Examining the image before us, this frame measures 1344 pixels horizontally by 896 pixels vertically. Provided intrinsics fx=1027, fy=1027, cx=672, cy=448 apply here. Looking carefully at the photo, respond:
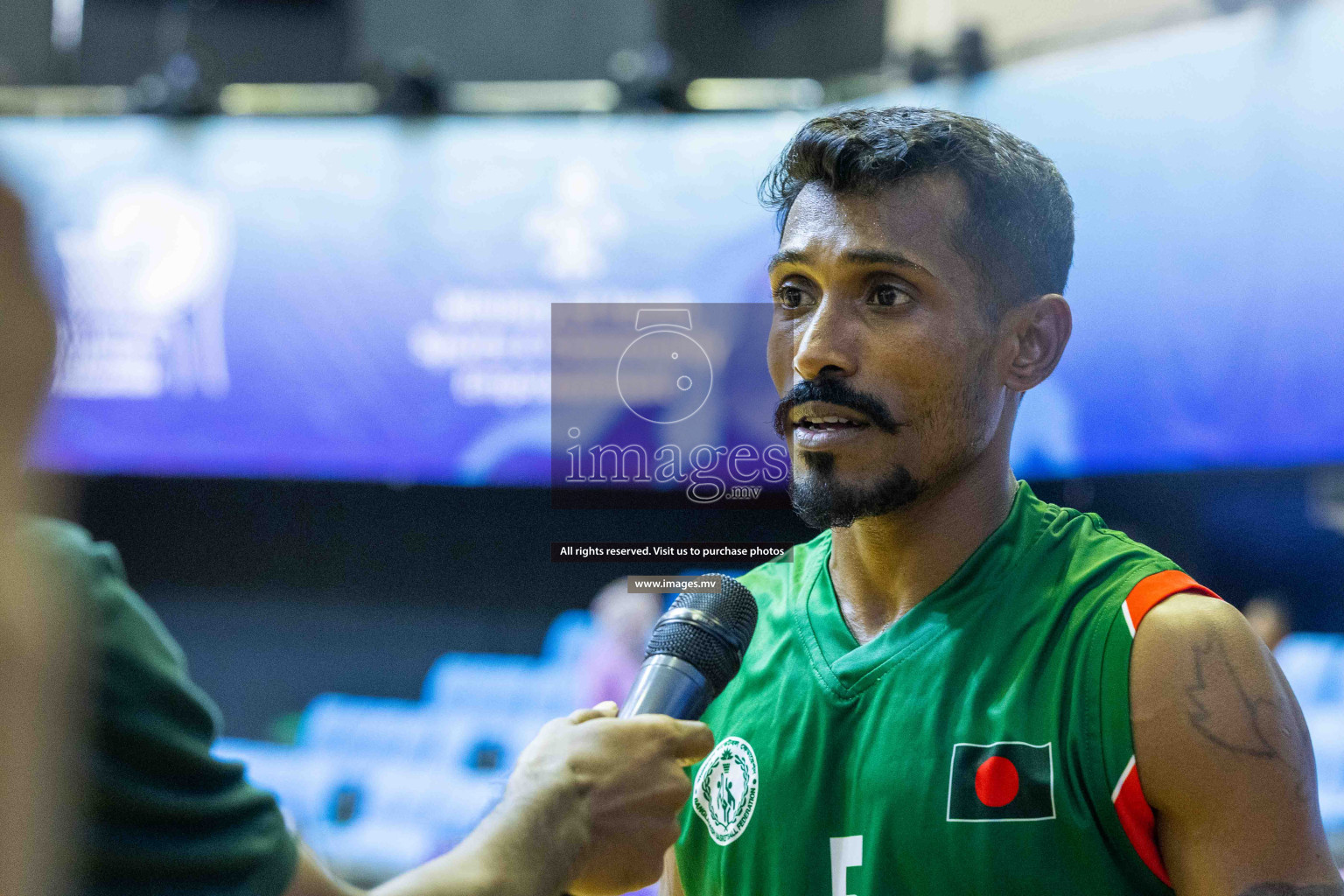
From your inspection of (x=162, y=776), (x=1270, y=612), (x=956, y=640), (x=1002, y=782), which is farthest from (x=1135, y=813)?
(x=1270, y=612)

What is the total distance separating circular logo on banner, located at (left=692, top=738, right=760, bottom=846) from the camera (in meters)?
1.20

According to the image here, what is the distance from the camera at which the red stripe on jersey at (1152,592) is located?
1021 millimetres

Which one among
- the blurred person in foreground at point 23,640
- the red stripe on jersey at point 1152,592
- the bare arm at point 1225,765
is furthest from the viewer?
the red stripe on jersey at point 1152,592

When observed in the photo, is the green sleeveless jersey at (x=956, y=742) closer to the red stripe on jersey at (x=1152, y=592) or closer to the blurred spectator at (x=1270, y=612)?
the red stripe on jersey at (x=1152, y=592)

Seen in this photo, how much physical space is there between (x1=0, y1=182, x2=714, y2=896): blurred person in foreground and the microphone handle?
2 centimetres

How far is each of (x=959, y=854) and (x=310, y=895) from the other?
0.62 meters

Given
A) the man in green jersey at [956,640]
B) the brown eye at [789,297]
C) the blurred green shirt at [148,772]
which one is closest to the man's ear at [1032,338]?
the man in green jersey at [956,640]

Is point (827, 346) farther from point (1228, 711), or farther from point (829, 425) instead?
point (1228, 711)

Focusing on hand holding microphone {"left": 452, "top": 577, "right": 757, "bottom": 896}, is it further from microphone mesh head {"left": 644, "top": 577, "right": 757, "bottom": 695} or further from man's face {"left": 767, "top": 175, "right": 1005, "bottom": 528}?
man's face {"left": 767, "top": 175, "right": 1005, "bottom": 528}

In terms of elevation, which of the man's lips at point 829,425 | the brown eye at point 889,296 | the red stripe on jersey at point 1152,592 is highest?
the brown eye at point 889,296

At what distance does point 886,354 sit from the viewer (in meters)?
1.11

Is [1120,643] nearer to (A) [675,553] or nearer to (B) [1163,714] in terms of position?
(B) [1163,714]

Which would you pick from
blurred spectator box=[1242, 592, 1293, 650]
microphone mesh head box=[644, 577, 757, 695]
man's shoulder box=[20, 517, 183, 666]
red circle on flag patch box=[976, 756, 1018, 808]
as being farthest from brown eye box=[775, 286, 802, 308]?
blurred spectator box=[1242, 592, 1293, 650]

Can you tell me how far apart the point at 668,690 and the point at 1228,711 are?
52 cm
